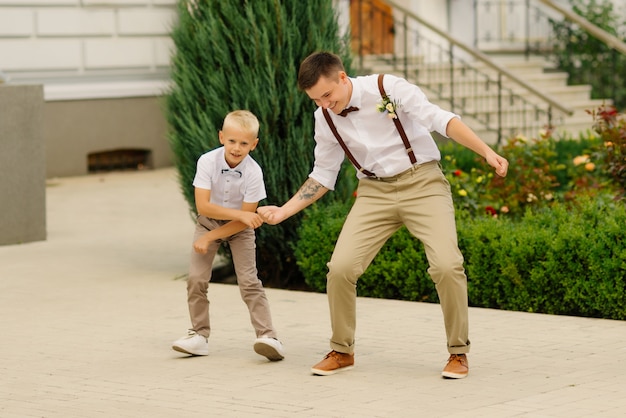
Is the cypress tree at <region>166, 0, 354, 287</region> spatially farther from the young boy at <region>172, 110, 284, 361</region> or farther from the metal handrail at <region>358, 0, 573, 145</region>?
the metal handrail at <region>358, 0, 573, 145</region>

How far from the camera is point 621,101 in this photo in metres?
19.6

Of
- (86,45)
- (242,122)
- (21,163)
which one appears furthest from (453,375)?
(86,45)

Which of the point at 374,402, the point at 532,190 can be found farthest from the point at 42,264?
the point at 374,402

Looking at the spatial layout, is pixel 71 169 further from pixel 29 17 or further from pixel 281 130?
pixel 281 130

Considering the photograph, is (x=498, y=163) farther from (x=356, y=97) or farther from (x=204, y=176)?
(x=204, y=176)

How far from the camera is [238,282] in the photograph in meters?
7.32

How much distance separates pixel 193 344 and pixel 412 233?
1.41m

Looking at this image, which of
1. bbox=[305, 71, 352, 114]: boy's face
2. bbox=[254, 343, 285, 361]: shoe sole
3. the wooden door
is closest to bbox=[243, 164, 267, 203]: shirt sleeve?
bbox=[305, 71, 352, 114]: boy's face

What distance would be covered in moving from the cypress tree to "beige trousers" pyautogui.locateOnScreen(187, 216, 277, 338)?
7.81ft

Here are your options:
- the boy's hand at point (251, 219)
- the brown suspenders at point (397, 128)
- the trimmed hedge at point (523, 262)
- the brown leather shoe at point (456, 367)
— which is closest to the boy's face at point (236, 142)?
the boy's hand at point (251, 219)

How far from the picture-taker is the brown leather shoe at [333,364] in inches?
267

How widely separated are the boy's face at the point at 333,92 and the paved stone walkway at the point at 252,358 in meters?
1.39

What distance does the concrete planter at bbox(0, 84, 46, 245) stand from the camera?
38.6 feet

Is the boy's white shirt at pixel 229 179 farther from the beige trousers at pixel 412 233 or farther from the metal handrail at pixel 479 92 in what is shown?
the metal handrail at pixel 479 92
